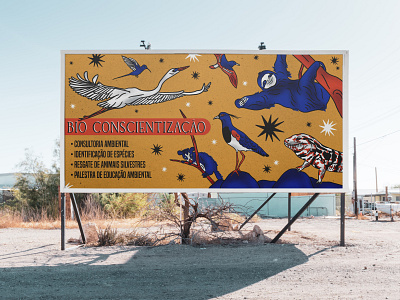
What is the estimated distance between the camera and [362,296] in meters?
5.39

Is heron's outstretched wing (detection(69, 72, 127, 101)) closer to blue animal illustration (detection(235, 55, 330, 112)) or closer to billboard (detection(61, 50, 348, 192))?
billboard (detection(61, 50, 348, 192))

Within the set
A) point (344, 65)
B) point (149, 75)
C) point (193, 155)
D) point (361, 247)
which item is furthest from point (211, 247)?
point (344, 65)

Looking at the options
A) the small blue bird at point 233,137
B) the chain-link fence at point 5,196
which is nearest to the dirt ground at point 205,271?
the small blue bird at point 233,137

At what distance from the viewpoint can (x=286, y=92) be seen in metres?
9.71

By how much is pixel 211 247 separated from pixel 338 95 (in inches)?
199

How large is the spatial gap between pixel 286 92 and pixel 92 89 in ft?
16.1

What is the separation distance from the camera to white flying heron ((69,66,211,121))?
9.57 meters

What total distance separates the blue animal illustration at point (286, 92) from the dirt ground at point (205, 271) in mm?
3587

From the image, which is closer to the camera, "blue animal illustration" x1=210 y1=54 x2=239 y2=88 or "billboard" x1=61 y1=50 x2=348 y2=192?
"billboard" x1=61 y1=50 x2=348 y2=192

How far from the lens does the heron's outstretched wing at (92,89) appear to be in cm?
961

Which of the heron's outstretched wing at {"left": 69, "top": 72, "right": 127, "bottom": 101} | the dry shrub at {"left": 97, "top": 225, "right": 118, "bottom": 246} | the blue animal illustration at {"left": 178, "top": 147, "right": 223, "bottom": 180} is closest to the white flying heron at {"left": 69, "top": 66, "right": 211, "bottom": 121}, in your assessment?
the heron's outstretched wing at {"left": 69, "top": 72, "right": 127, "bottom": 101}

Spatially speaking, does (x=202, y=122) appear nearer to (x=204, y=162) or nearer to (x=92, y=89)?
(x=204, y=162)

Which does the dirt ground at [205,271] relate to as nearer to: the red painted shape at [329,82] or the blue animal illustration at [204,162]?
the blue animal illustration at [204,162]

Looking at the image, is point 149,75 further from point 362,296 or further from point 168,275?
point 362,296
